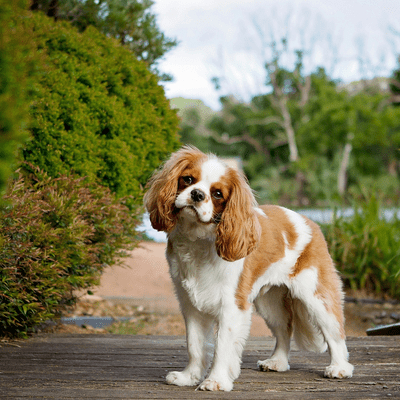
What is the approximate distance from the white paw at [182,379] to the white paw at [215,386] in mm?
157

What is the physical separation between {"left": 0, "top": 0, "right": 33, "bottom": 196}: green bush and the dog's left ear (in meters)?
1.52

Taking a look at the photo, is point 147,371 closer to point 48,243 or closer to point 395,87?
point 48,243

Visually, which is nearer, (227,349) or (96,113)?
(227,349)

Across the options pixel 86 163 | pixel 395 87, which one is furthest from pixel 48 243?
pixel 395 87

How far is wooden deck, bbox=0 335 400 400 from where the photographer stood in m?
2.90

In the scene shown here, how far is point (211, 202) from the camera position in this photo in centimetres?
289

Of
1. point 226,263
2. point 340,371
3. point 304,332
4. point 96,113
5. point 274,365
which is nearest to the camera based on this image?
point 226,263

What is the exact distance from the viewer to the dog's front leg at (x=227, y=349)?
2.99m

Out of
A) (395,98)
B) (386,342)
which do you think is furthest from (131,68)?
(395,98)

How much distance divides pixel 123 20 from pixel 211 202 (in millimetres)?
3807

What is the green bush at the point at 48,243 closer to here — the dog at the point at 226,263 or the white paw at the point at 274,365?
the dog at the point at 226,263

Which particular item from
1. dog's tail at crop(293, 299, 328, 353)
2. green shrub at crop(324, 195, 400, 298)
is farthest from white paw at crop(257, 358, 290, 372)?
green shrub at crop(324, 195, 400, 298)

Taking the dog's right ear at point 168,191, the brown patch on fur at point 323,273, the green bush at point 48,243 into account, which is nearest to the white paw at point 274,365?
the brown patch on fur at point 323,273

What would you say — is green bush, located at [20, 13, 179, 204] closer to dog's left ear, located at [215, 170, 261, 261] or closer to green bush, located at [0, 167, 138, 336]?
green bush, located at [0, 167, 138, 336]
